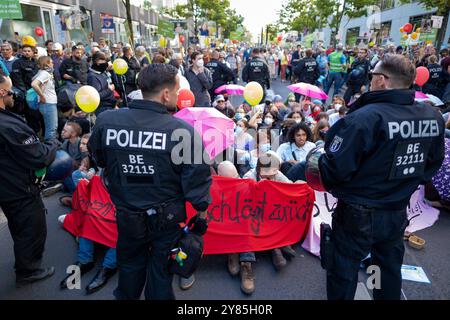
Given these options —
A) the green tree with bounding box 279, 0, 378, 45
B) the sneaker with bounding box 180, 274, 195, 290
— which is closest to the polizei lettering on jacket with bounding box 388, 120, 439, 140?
the sneaker with bounding box 180, 274, 195, 290

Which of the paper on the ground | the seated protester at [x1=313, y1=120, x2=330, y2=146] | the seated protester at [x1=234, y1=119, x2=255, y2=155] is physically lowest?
the paper on the ground

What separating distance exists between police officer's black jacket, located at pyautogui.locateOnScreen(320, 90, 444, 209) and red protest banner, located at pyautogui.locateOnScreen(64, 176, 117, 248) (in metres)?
2.36

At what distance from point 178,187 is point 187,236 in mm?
369

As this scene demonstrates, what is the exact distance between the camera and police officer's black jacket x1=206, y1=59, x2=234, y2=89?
913cm

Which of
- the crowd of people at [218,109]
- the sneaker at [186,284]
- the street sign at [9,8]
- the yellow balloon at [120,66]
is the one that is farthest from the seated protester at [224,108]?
the street sign at [9,8]

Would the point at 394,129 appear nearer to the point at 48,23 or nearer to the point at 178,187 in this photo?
the point at 178,187

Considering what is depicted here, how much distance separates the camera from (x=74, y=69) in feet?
24.5

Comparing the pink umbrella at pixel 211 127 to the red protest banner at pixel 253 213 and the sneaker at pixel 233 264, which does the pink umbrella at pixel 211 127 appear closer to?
the red protest banner at pixel 253 213

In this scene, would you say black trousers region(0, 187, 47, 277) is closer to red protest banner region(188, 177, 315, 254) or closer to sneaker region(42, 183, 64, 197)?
red protest banner region(188, 177, 315, 254)

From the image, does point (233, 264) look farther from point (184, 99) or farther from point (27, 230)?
point (184, 99)

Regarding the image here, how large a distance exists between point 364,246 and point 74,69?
24.2ft

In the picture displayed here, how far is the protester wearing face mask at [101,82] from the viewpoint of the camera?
666 centimetres

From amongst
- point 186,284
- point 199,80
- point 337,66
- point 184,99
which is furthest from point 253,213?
point 337,66
